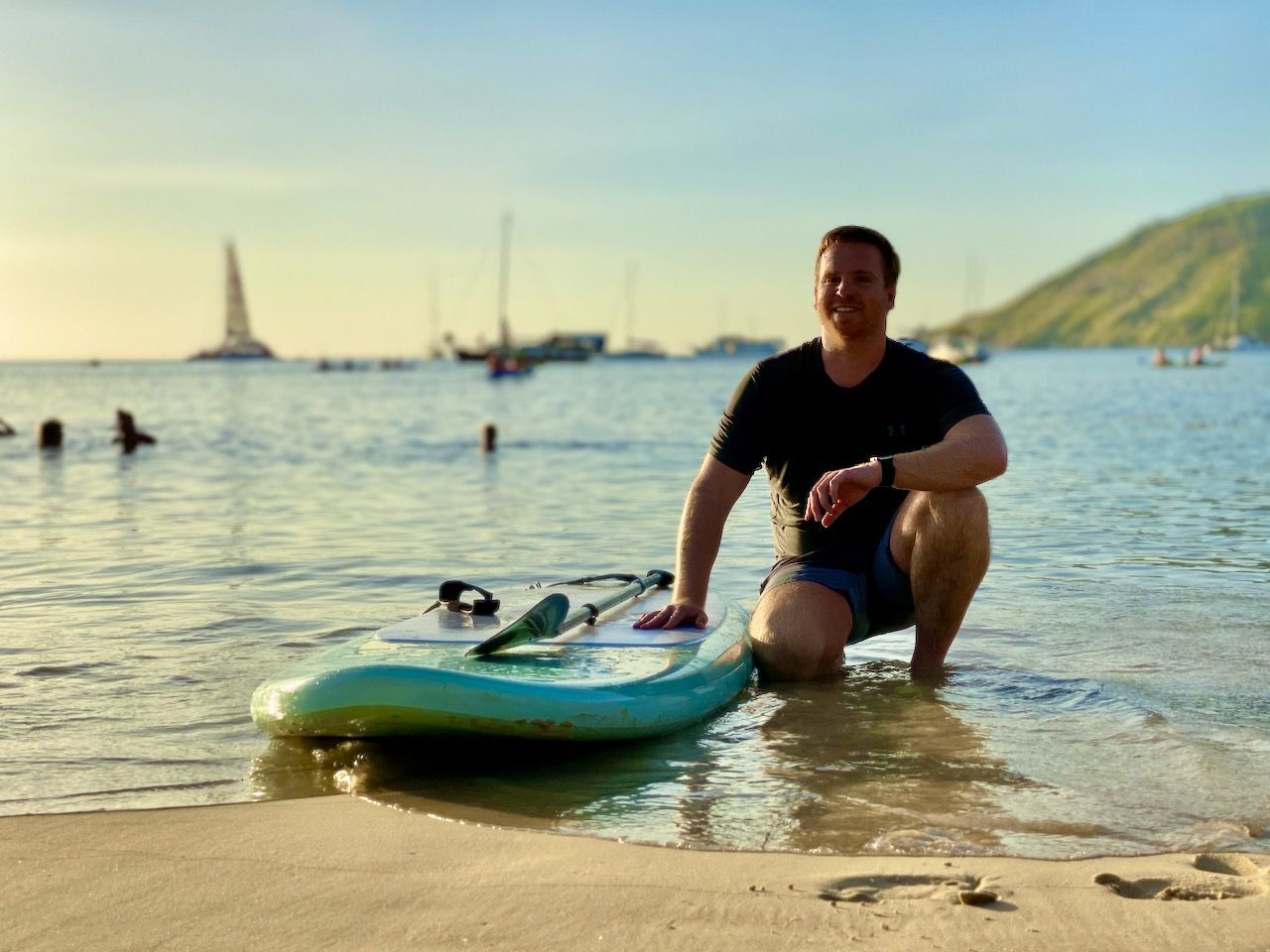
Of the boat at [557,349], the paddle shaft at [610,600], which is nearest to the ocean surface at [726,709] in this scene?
the paddle shaft at [610,600]

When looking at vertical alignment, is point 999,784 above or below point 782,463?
below

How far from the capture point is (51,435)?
2323cm

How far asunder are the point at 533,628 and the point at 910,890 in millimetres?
2110

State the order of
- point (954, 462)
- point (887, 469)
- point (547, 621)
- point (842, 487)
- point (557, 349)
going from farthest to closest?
point (557, 349), point (547, 621), point (954, 462), point (887, 469), point (842, 487)

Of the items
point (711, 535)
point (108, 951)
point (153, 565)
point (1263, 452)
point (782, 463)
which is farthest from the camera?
point (1263, 452)

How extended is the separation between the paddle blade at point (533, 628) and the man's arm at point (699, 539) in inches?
13.0

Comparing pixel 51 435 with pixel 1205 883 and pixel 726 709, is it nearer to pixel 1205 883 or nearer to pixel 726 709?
pixel 726 709

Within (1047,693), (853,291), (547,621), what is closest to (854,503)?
(853,291)

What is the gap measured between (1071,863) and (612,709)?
A: 1525 millimetres

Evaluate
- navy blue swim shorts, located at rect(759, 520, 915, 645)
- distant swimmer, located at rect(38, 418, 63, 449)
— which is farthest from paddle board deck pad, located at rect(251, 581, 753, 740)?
distant swimmer, located at rect(38, 418, 63, 449)

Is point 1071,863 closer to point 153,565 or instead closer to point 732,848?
point 732,848

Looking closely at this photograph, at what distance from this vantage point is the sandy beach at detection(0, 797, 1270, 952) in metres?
2.72

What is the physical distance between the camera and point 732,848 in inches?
131

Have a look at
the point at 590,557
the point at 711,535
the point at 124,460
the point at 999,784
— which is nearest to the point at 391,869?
the point at 999,784
